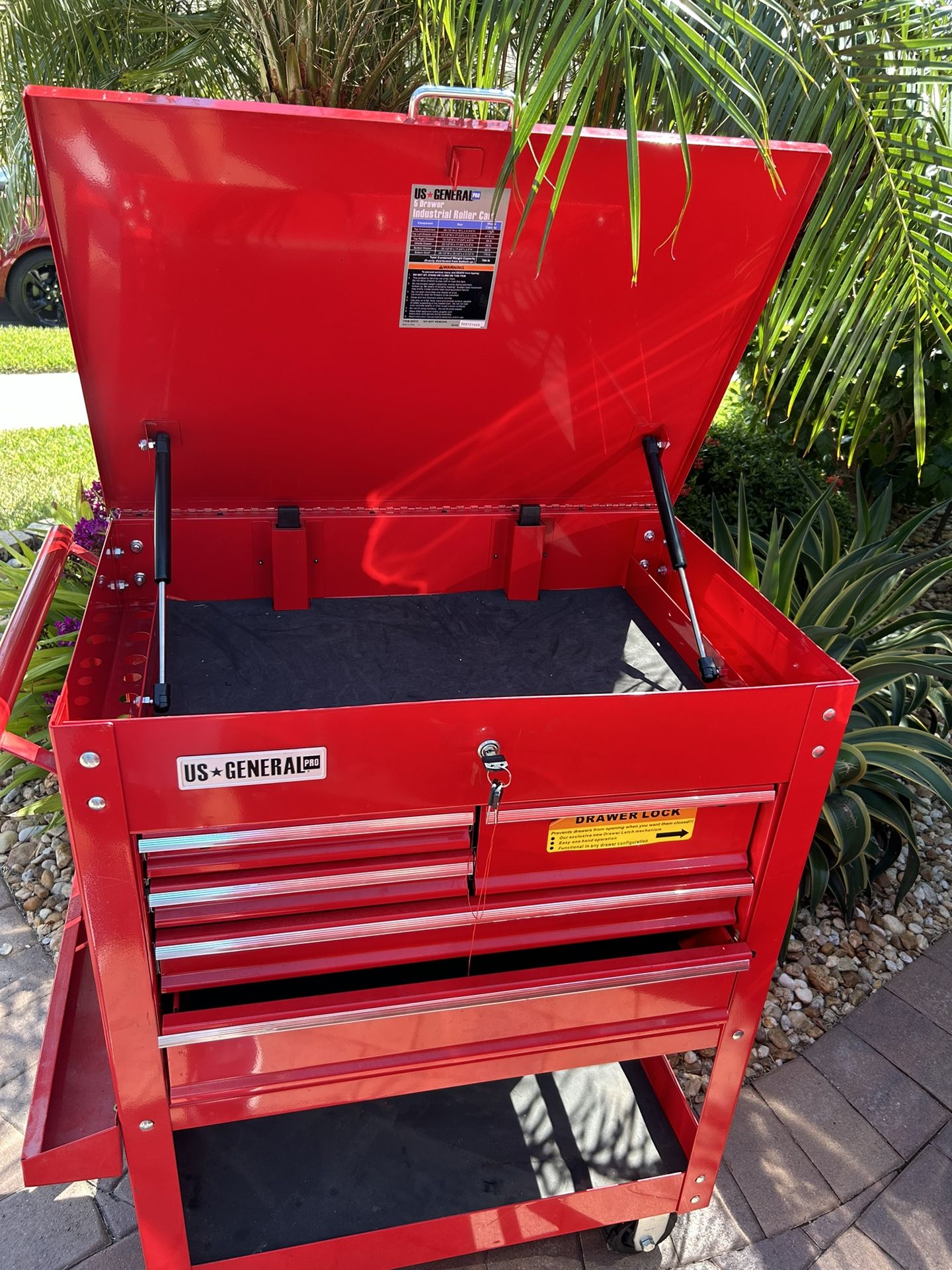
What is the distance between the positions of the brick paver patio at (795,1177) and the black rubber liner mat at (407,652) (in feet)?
4.13

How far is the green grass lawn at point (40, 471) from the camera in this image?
4.52 meters

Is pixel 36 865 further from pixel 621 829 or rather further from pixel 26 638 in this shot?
pixel 621 829

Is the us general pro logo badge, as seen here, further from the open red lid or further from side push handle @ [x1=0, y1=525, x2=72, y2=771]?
the open red lid

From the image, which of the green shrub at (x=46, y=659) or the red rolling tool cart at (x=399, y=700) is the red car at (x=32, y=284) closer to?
the green shrub at (x=46, y=659)

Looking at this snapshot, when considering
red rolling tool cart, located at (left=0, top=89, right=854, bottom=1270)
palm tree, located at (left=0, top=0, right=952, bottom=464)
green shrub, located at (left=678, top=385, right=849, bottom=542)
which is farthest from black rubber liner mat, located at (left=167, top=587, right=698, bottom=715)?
green shrub, located at (left=678, top=385, right=849, bottom=542)

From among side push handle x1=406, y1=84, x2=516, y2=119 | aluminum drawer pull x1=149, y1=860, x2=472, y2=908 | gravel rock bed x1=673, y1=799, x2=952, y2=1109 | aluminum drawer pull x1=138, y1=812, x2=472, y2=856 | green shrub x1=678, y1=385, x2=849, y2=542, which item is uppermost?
side push handle x1=406, y1=84, x2=516, y2=119

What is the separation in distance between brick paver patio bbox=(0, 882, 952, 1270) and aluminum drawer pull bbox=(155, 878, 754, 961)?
100 centimetres

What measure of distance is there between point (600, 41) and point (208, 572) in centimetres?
144

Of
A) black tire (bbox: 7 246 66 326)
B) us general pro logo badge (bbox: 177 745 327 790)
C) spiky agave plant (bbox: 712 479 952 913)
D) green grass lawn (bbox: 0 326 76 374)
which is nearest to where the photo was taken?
us general pro logo badge (bbox: 177 745 327 790)

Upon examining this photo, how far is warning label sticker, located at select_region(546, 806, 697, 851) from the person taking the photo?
1570 millimetres

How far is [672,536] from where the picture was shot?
2129 millimetres

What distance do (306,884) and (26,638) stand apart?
2.01ft

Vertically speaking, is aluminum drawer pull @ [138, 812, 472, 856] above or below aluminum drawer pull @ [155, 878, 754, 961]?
above

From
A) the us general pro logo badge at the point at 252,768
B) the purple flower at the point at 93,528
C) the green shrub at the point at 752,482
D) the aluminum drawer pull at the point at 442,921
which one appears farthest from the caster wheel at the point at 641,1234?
the green shrub at the point at 752,482
